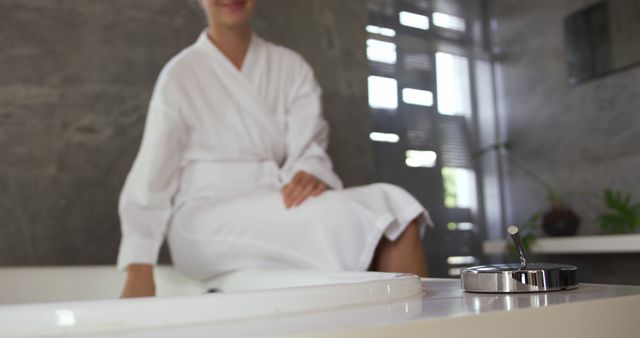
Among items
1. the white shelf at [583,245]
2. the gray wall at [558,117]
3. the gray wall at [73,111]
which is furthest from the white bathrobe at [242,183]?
the gray wall at [558,117]

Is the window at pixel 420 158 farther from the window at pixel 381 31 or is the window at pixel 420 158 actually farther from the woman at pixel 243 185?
the woman at pixel 243 185

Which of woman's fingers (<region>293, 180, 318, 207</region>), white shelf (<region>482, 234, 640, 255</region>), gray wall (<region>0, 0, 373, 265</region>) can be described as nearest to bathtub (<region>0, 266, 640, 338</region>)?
woman's fingers (<region>293, 180, 318, 207</region>)

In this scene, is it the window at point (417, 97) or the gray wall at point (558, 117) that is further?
the window at point (417, 97)

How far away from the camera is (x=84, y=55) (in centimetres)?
214

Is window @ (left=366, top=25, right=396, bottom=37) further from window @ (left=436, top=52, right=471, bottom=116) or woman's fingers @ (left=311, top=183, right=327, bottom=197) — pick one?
woman's fingers @ (left=311, top=183, right=327, bottom=197)

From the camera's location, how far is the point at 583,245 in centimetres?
250

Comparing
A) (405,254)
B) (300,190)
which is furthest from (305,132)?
(405,254)

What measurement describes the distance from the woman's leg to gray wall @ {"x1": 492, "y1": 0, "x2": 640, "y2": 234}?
1.74m

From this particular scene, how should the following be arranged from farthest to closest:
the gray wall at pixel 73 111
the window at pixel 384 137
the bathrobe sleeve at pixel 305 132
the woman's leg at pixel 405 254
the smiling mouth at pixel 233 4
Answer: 1. the window at pixel 384 137
2. the gray wall at pixel 73 111
3. the smiling mouth at pixel 233 4
4. the bathrobe sleeve at pixel 305 132
5. the woman's leg at pixel 405 254

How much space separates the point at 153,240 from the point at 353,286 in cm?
103

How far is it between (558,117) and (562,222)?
53 cm

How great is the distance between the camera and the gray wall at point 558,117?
8.91 feet

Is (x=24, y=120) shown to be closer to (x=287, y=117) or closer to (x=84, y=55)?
(x=84, y=55)

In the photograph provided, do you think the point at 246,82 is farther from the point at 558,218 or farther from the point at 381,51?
the point at 558,218
